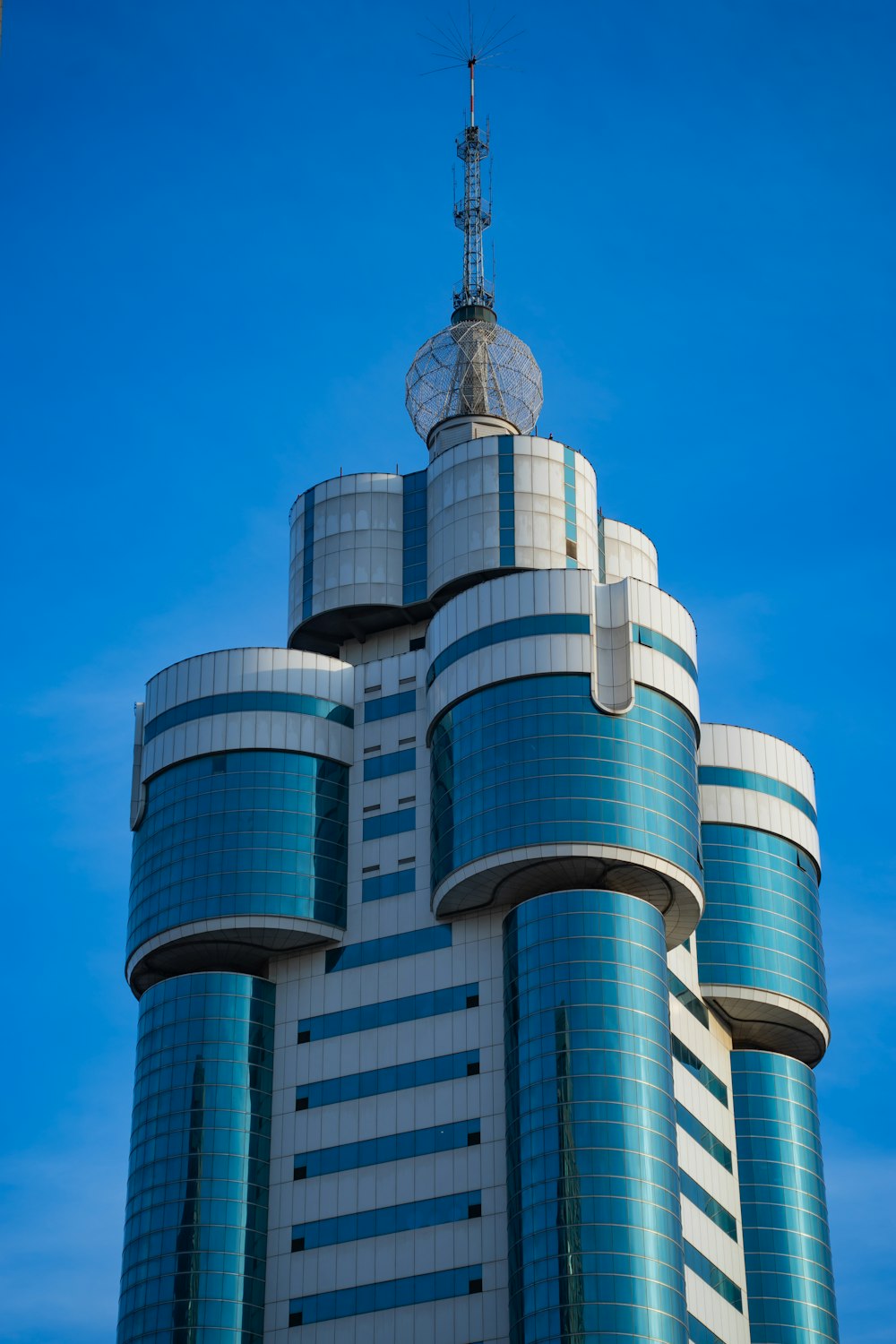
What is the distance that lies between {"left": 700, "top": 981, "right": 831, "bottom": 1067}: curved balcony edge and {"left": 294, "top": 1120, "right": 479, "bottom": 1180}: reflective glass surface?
22.9 meters

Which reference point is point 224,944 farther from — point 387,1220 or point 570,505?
point 570,505

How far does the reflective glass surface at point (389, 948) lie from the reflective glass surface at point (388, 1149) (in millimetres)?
11199

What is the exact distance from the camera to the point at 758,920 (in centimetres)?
13800

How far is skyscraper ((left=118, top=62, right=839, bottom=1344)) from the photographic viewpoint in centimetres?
11519

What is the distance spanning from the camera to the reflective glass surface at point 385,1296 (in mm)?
115438

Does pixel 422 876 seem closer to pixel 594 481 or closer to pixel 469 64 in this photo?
pixel 594 481

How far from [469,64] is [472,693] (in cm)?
6251

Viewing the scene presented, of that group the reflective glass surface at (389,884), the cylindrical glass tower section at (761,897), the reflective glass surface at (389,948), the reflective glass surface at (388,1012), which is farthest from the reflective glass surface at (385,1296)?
the cylindrical glass tower section at (761,897)

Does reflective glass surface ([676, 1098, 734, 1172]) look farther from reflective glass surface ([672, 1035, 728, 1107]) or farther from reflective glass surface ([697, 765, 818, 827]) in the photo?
reflective glass surface ([697, 765, 818, 827])

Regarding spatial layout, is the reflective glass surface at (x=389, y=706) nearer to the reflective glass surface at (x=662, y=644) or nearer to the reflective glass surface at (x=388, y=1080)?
the reflective glass surface at (x=662, y=644)

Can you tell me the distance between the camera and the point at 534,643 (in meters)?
125

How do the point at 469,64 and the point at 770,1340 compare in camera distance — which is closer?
the point at 770,1340

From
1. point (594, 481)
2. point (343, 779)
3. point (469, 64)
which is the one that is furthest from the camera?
point (469, 64)

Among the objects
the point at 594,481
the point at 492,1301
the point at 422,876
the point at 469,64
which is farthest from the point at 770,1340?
the point at 469,64
